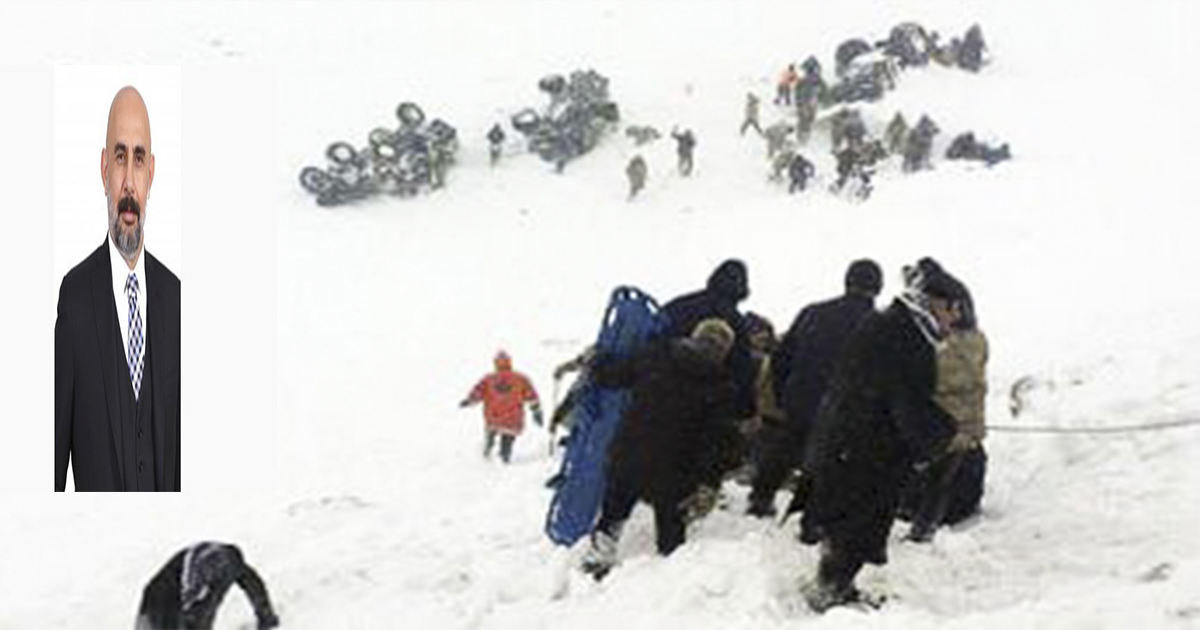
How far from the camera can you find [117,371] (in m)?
6.25

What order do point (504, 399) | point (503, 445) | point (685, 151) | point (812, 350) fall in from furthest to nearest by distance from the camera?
1. point (685, 151)
2. point (504, 399)
3. point (503, 445)
4. point (812, 350)

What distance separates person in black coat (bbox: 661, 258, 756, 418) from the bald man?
280cm

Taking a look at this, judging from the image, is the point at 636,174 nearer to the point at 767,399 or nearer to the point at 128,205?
the point at 767,399

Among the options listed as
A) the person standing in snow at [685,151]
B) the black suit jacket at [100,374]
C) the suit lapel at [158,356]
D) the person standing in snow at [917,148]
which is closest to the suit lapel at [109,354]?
the black suit jacket at [100,374]

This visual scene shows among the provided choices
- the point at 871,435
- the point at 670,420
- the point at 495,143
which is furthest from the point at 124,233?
the point at 495,143

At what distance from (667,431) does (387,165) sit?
59.7 ft

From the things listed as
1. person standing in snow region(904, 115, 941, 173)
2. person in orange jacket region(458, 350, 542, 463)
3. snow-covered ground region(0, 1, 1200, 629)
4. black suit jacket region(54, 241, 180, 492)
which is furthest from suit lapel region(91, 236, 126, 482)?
person standing in snow region(904, 115, 941, 173)

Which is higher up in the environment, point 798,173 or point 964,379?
point 798,173

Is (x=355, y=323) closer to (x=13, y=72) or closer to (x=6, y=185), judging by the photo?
(x=6, y=185)

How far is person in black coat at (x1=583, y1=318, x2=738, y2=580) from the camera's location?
766cm

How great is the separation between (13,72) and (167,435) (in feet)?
79.0

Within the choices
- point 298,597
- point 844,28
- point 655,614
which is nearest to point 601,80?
point 844,28

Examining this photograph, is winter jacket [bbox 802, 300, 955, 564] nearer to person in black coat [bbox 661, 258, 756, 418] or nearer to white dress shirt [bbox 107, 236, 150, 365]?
person in black coat [bbox 661, 258, 756, 418]

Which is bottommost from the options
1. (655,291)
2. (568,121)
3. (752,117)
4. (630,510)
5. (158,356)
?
(630,510)
